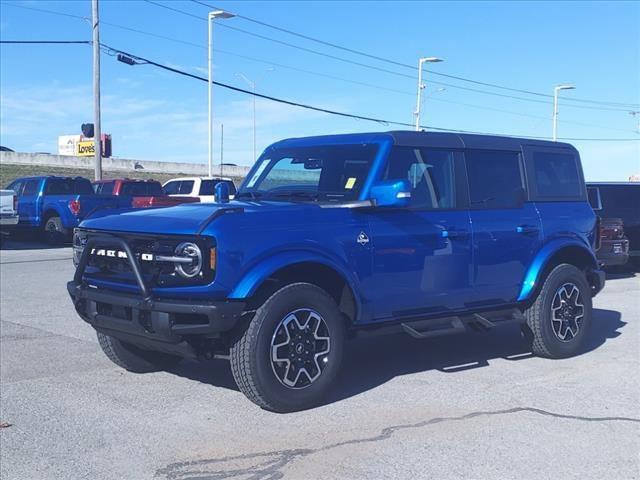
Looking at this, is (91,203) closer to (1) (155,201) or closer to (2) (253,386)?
(1) (155,201)

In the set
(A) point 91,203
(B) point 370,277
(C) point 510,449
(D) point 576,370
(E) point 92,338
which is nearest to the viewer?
(C) point 510,449

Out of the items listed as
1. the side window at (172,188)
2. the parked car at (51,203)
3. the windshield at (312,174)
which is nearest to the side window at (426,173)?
the windshield at (312,174)

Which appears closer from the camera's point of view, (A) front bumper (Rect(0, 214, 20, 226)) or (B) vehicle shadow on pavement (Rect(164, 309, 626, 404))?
(B) vehicle shadow on pavement (Rect(164, 309, 626, 404))

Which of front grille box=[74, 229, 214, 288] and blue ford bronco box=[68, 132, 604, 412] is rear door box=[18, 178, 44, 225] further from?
front grille box=[74, 229, 214, 288]

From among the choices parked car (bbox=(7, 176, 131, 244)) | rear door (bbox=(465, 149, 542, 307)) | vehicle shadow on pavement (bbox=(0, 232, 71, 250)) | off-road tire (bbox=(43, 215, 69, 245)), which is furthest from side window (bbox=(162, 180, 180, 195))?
rear door (bbox=(465, 149, 542, 307))

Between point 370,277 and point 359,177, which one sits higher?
point 359,177

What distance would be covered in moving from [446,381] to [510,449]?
172 cm

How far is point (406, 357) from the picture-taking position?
24.9ft

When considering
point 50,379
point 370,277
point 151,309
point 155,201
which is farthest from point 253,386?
point 155,201

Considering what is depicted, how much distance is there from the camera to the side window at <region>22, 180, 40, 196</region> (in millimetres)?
22266

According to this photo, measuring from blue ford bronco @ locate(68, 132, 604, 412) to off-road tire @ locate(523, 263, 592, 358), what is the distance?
0.01 m

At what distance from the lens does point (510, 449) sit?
16.1ft

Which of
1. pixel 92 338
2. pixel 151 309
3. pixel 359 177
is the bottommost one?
pixel 92 338

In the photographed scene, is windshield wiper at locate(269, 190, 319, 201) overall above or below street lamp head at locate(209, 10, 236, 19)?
below
